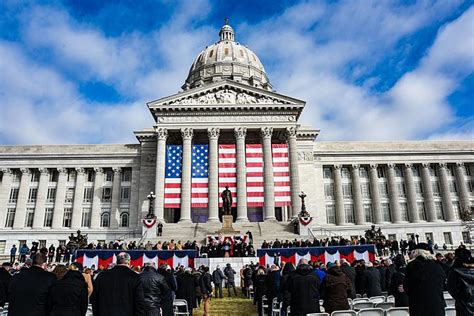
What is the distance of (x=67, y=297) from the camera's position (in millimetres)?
6422

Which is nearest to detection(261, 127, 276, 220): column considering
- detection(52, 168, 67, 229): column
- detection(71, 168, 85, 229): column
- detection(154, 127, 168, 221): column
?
detection(154, 127, 168, 221): column

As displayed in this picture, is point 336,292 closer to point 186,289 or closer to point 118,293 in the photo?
point 118,293

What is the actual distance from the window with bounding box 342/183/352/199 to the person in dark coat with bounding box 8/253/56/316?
52.2 meters

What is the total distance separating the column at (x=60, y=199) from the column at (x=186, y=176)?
1906 cm

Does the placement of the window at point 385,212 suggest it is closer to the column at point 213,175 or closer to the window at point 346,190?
the window at point 346,190

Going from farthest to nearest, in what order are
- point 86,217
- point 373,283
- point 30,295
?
point 86,217 → point 373,283 → point 30,295

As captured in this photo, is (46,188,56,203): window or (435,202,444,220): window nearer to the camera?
(46,188,56,203): window

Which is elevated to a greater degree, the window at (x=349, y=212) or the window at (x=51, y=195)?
the window at (x=51, y=195)

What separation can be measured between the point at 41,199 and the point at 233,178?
2746 centimetres

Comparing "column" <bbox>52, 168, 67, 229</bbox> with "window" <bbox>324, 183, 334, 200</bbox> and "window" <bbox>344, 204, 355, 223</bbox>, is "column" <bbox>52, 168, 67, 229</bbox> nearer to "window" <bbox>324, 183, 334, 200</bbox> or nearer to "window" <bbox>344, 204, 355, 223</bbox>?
"window" <bbox>324, 183, 334, 200</bbox>

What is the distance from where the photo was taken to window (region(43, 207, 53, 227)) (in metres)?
51.3

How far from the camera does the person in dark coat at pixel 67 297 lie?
6391 mm

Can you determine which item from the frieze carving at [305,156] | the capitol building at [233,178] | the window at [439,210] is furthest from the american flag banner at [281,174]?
the window at [439,210]

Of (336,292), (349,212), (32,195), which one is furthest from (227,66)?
(336,292)
